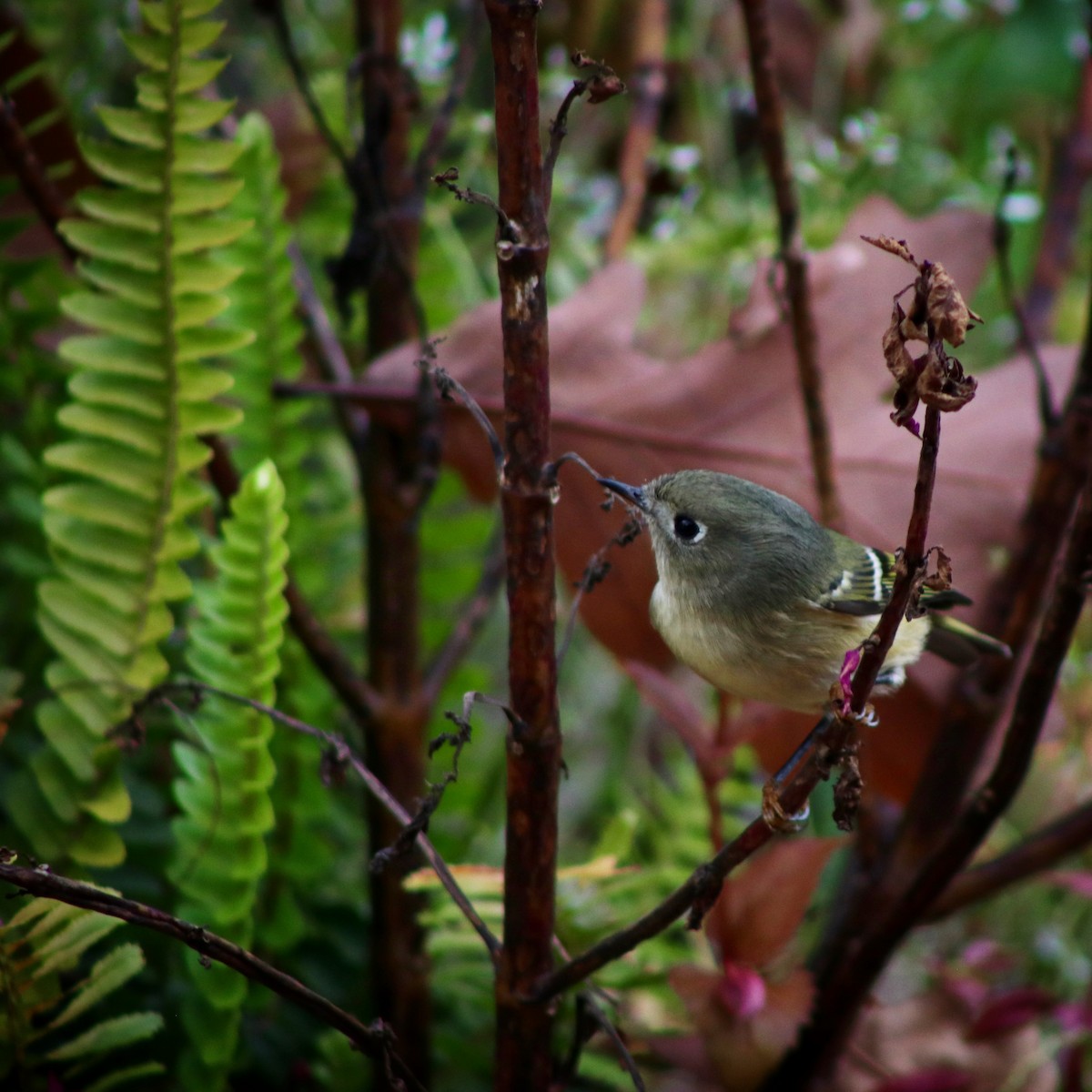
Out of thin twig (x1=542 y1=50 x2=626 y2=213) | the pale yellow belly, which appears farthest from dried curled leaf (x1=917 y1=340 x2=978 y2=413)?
the pale yellow belly

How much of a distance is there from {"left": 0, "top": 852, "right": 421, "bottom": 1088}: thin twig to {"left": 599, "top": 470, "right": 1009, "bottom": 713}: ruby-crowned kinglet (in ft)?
0.83

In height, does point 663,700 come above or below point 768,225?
below

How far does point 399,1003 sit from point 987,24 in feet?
5.86

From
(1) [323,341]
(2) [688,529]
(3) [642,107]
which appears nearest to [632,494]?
(2) [688,529]

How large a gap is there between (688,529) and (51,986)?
45cm

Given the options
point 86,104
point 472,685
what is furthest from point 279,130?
point 472,685

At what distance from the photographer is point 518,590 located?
50 cm

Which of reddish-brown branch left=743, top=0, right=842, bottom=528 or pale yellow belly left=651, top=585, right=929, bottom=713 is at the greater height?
reddish-brown branch left=743, top=0, right=842, bottom=528

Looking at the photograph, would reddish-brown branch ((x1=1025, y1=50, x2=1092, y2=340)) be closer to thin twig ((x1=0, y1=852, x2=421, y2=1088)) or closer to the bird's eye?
the bird's eye

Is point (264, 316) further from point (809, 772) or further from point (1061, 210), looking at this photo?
point (1061, 210)

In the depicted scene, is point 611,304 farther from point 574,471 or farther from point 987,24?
point 987,24

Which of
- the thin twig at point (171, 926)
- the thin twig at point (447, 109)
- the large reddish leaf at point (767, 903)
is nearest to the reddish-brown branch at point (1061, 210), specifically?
the thin twig at point (447, 109)

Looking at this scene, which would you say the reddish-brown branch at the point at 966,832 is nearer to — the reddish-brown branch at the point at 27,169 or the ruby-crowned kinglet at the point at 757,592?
the ruby-crowned kinglet at the point at 757,592

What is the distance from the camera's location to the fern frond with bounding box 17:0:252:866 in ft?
2.38
